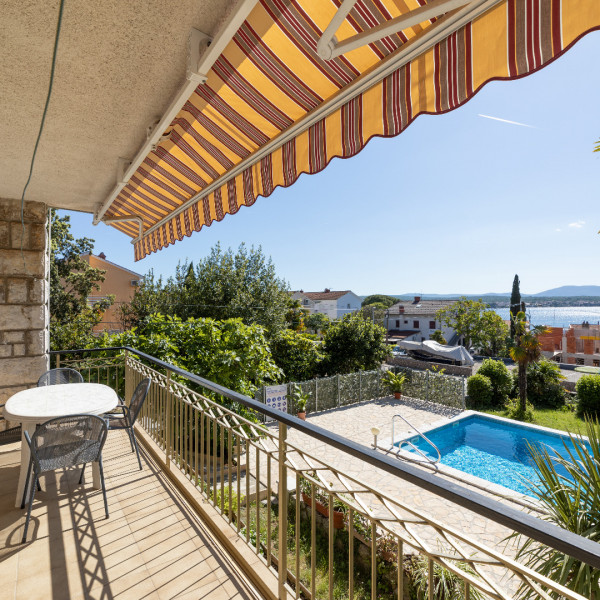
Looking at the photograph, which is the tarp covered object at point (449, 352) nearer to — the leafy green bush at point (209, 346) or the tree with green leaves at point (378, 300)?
the leafy green bush at point (209, 346)

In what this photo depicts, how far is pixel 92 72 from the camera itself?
177cm

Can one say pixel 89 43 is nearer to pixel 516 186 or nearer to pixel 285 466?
pixel 285 466

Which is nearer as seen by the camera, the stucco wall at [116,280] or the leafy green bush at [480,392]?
the leafy green bush at [480,392]

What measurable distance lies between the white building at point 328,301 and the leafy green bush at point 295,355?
137 feet

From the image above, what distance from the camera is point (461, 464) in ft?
32.1

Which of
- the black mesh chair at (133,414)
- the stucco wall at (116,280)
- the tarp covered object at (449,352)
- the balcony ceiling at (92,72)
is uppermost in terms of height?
the stucco wall at (116,280)

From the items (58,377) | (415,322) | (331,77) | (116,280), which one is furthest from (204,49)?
(415,322)

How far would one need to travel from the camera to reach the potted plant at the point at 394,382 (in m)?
14.2

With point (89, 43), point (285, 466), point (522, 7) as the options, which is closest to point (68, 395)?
point (285, 466)

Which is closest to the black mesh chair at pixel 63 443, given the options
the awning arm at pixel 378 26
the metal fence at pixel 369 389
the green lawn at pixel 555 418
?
the awning arm at pixel 378 26

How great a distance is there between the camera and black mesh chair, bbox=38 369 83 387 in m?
3.84

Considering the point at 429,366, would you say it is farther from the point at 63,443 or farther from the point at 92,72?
the point at 92,72

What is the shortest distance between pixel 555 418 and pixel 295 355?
1073cm

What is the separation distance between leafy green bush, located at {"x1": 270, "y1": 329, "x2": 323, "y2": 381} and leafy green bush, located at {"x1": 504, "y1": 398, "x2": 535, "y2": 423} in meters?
8.05
